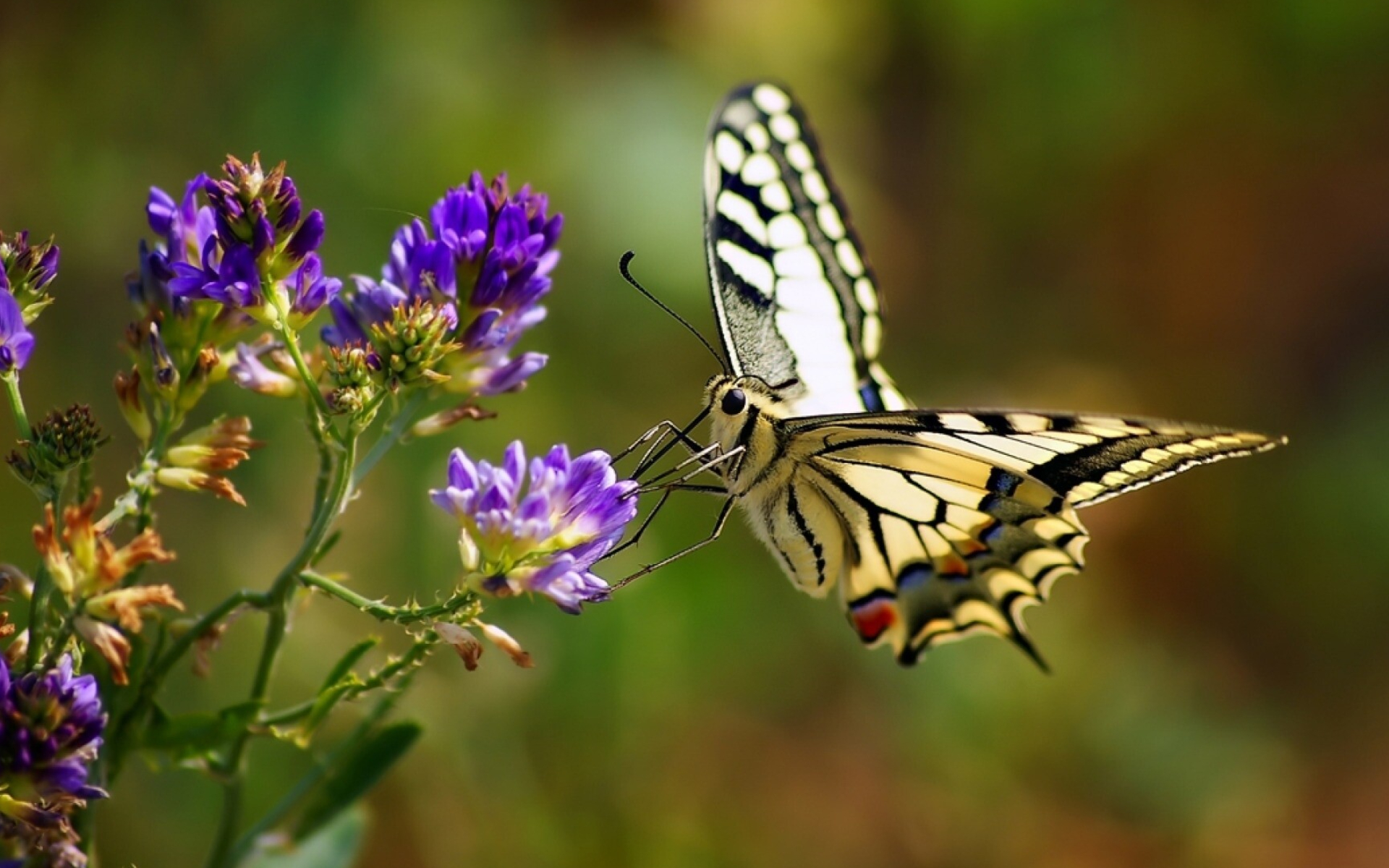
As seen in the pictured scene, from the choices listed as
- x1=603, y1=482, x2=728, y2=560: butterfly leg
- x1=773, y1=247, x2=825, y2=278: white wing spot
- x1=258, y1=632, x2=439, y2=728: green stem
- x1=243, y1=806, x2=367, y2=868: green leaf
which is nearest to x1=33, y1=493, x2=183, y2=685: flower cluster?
x1=258, y1=632, x2=439, y2=728: green stem

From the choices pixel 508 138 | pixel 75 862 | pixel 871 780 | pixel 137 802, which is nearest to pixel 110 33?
pixel 508 138

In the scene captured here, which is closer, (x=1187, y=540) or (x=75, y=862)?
(x=75, y=862)

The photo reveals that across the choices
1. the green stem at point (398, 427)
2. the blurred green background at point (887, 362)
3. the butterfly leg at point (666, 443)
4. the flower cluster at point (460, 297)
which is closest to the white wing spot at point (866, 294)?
the butterfly leg at point (666, 443)

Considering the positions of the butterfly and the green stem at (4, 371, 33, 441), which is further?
the butterfly

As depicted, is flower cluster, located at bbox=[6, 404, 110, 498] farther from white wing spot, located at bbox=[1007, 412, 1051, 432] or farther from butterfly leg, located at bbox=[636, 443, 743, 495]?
white wing spot, located at bbox=[1007, 412, 1051, 432]

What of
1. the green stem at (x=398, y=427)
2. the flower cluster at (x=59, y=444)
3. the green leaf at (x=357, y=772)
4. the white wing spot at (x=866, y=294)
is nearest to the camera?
the flower cluster at (x=59, y=444)

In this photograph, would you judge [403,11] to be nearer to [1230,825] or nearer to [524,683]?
[524,683]

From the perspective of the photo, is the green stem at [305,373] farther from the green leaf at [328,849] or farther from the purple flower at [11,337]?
the green leaf at [328,849]
